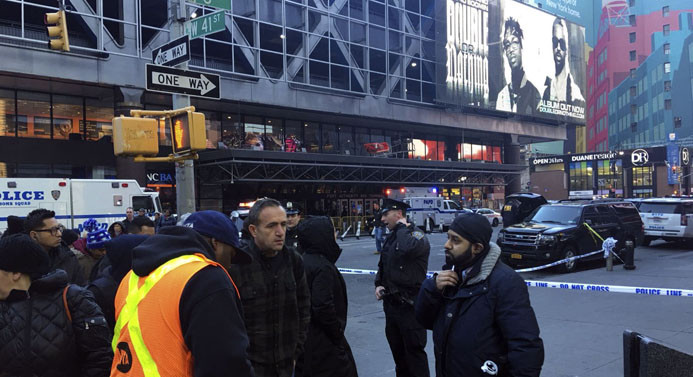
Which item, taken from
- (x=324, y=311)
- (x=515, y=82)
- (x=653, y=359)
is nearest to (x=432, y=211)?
(x=515, y=82)

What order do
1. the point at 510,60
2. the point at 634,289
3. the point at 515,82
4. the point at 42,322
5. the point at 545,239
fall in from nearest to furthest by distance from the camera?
the point at 42,322 < the point at 634,289 < the point at 545,239 < the point at 510,60 < the point at 515,82

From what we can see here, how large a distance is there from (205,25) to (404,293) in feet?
21.8

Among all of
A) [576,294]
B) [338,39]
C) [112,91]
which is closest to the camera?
[576,294]

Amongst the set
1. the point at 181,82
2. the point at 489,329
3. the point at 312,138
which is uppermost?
the point at 312,138

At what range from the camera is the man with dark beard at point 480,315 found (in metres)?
2.95

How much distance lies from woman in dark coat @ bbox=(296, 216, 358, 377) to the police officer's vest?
7.82 ft

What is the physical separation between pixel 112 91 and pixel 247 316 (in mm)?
25807

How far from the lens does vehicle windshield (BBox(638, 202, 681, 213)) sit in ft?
63.0

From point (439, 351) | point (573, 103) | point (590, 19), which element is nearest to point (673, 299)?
point (439, 351)

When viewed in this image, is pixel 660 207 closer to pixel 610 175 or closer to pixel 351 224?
pixel 351 224

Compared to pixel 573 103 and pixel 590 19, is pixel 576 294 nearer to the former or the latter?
pixel 573 103

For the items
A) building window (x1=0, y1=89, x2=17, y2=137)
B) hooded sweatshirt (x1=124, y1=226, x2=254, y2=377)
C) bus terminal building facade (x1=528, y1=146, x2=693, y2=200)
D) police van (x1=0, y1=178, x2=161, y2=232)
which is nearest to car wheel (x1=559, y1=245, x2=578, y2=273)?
hooded sweatshirt (x1=124, y1=226, x2=254, y2=377)

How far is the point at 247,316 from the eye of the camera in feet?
11.2

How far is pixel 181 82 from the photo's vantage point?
875 centimetres
